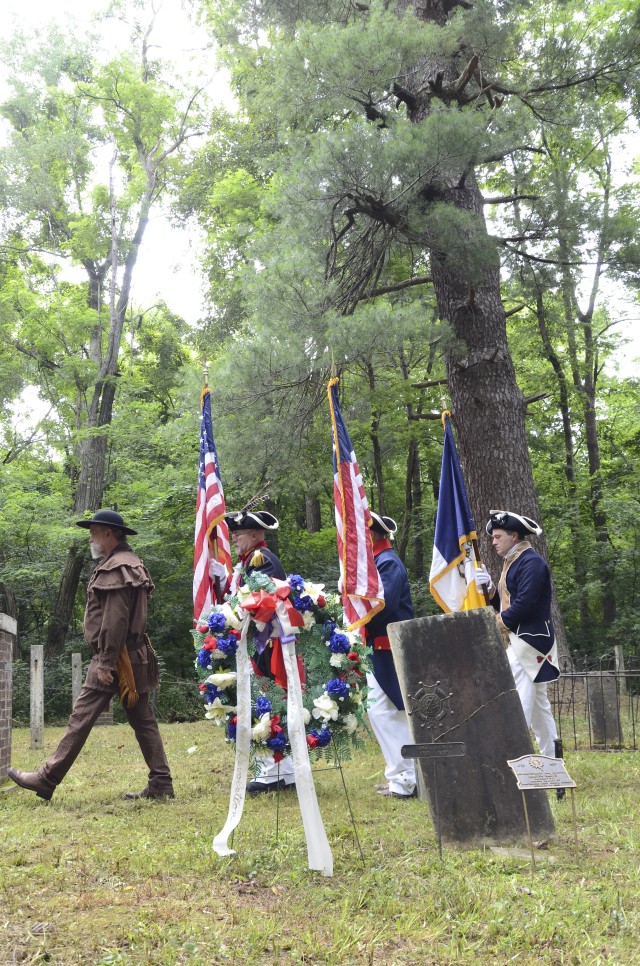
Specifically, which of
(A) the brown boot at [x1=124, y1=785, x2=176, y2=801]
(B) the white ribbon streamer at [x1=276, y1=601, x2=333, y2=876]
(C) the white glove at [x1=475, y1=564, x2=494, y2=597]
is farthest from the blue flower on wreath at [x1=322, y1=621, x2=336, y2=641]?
(C) the white glove at [x1=475, y1=564, x2=494, y2=597]

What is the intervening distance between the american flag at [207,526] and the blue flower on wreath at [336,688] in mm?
2679

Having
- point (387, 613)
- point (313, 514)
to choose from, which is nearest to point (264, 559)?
point (387, 613)

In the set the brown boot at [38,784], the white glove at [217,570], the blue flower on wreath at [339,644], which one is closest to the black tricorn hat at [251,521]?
the white glove at [217,570]

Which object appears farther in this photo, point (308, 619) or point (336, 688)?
point (308, 619)

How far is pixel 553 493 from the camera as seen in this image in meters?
20.6

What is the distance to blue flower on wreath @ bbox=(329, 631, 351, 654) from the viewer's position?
4816 millimetres

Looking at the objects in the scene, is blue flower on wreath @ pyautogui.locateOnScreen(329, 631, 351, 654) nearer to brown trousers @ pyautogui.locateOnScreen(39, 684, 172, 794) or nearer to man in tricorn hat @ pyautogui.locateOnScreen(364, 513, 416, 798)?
man in tricorn hat @ pyautogui.locateOnScreen(364, 513, 416, 798)

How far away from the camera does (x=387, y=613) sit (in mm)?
7137

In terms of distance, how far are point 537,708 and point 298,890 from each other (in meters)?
2.91

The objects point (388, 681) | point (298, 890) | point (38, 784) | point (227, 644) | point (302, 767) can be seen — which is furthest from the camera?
point (388, 681)

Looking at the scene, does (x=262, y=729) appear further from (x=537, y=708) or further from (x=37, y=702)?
(x=37, y=702)

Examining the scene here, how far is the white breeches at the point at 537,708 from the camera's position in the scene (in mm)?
6293

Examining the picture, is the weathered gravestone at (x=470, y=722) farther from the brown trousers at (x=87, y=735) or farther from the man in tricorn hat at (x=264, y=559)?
the brown trousers at (x=87, y=735)

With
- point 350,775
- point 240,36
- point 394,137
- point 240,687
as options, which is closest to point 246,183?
point 240,36
